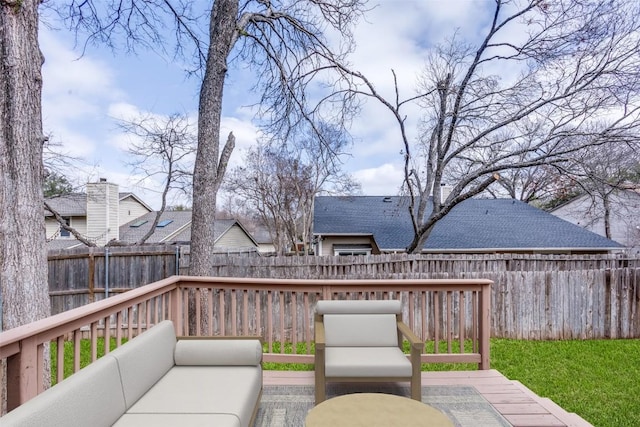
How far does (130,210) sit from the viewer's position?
1889 centimetres

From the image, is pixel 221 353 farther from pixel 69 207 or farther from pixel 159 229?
pixel 69 207

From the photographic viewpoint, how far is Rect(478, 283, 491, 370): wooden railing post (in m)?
3.80

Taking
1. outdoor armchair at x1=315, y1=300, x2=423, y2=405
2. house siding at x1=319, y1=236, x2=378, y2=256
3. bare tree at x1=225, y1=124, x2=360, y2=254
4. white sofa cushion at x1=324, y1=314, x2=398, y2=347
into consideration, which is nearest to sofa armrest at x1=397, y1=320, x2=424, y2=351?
outdoor armchair at x1=315, y1=300, x2=423, y2=405

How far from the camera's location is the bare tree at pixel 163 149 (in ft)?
33.6

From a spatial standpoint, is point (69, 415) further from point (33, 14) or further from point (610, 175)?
point (610, 175)

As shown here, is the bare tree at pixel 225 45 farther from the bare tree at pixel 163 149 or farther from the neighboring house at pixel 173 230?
the neighboring house at pixel 173 230

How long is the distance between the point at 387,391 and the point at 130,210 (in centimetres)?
1911

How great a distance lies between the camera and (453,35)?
367 inches

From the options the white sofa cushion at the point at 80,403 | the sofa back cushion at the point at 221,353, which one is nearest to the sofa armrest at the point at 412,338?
the sofa back cushion at the point at 221,353

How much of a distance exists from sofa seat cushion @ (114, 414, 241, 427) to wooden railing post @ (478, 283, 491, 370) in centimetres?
288

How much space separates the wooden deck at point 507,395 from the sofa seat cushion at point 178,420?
1.55 metres

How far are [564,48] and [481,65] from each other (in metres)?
1.88

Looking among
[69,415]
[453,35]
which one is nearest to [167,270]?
[69,415]

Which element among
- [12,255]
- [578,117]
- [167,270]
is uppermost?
[578,117]
